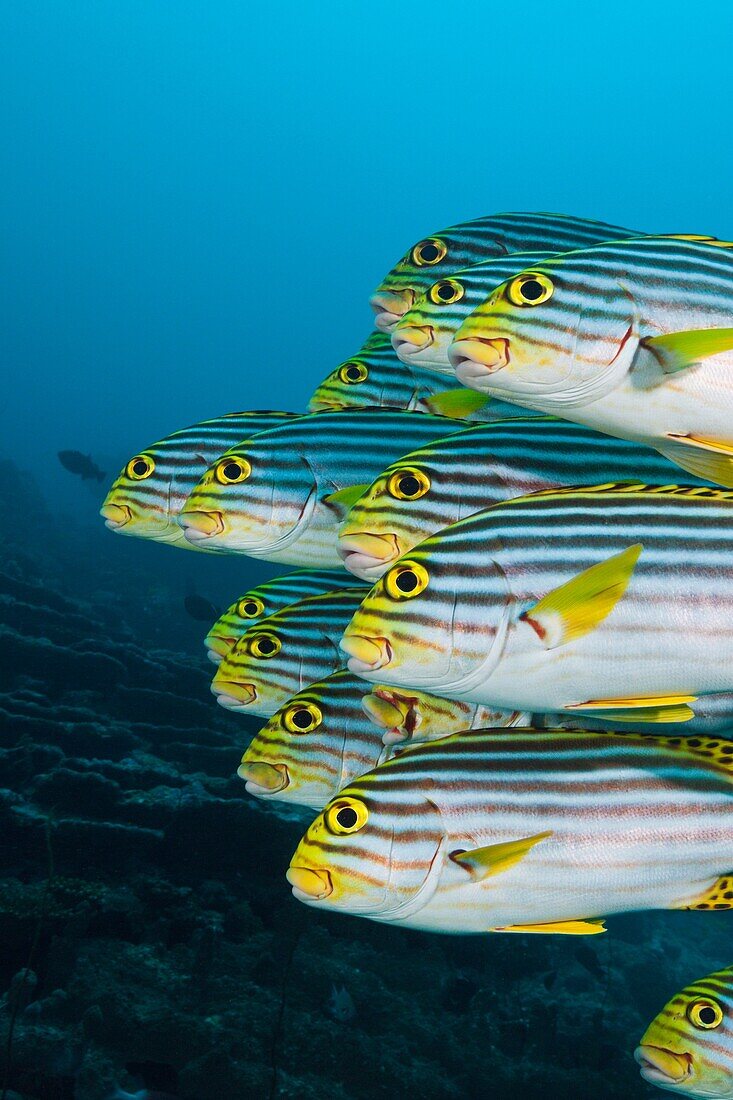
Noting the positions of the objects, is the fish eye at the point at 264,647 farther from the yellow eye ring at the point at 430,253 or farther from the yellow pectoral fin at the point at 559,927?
the yellow eye ring at the point at 430,253

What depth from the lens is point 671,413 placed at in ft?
7.21

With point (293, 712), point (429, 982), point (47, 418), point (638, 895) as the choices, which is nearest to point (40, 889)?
point (429, 982)

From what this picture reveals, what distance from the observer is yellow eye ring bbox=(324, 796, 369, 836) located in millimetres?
2318

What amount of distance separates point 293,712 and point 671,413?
68.3 inches

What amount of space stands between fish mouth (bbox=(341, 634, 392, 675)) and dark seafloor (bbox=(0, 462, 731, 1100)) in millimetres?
3141

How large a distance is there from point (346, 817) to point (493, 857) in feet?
1.46

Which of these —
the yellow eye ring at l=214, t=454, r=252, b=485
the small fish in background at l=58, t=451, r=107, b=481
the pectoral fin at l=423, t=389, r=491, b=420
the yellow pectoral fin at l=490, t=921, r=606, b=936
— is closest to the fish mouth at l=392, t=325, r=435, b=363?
the pectoral fin at l=423, t=389, r=491, b=420

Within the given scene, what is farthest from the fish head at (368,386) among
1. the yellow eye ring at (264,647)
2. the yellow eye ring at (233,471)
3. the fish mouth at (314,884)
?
the fish mouth at (314,884)

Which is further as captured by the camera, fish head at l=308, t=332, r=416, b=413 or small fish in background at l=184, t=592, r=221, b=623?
small fish in background at l=184, t=592, r=221, b=623

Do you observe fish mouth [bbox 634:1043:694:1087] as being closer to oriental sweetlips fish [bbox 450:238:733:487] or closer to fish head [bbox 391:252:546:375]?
oriental sweetlips fish [bbox 450:238:733:487]

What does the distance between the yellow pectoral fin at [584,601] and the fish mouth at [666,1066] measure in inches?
87.9

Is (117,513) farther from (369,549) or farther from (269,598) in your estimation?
(369,549)

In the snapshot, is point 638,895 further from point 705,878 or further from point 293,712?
point 293,712

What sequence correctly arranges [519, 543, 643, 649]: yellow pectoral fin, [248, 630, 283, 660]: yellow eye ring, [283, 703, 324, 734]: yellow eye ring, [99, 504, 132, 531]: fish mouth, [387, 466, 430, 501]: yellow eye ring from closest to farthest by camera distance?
[519, 543, 643, 649]: yellow pectoral fin < [387, 466, 430, 501]: yellow eye ring < [283, 703, 324, 734]: yellow eye ring < [248, 630, 283, 660]: yellow eye ring < [99, 504, 132, 531]: fish mouth
